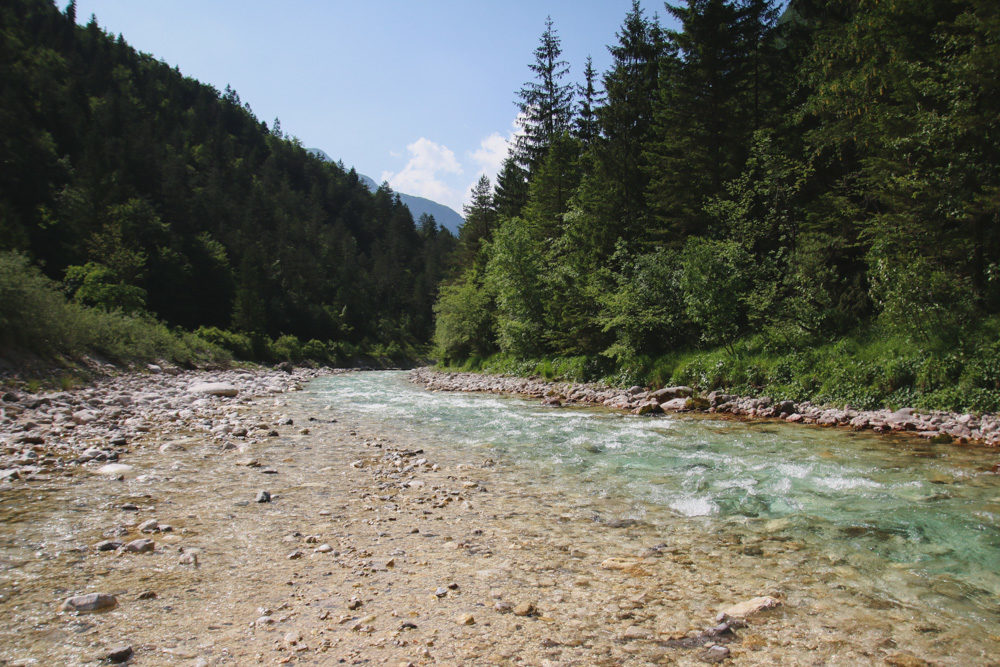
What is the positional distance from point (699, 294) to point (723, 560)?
14324 mm

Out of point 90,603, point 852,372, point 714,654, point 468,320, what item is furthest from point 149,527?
point 468,320

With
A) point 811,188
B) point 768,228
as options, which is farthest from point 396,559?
point 811,188

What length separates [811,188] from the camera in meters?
18.1

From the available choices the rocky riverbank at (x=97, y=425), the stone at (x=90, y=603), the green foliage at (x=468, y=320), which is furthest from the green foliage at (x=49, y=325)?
the green foliage at (x=468, y=320)

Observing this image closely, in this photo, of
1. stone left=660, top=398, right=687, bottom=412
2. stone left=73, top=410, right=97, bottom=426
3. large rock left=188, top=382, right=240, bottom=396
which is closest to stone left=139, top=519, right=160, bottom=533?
stone left=73, top=410, right=97, bottom=426

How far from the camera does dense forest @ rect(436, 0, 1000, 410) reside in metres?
11.2

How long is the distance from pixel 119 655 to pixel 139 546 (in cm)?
189

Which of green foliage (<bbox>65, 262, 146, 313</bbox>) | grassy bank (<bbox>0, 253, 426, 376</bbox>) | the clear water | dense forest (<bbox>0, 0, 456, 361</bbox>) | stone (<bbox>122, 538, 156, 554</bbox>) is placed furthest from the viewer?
dense forest (<bbox>0, 0, 456, 361</bbox>)

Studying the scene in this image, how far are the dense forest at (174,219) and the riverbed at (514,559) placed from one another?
52.3 ft

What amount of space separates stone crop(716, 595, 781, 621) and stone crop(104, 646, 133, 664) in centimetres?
382

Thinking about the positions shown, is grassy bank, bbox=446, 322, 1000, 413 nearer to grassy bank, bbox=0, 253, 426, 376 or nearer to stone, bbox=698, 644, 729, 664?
stone, bbox=698, 644, 729, 664

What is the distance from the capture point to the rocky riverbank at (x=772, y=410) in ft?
29.1

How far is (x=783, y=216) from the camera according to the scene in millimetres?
17266

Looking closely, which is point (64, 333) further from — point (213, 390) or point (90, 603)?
point (90, 603)
